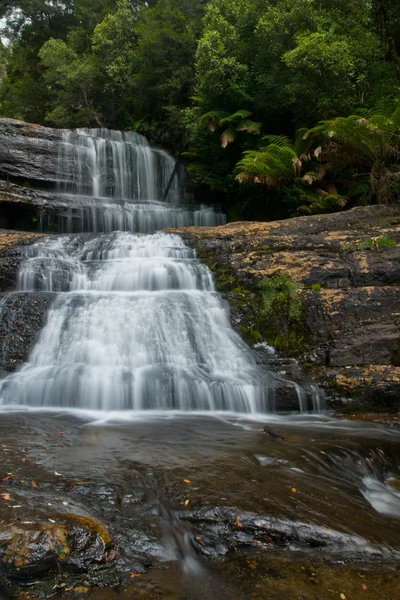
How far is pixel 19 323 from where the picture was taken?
6871 mm

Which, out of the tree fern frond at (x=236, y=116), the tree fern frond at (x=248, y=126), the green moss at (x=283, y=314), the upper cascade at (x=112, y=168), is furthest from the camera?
the upper cascade at (x=112, y=168)

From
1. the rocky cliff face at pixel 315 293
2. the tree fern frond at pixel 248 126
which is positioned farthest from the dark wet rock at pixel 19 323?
the tree fern frond at pixel 248 126

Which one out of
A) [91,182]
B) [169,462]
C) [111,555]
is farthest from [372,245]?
[91,182]

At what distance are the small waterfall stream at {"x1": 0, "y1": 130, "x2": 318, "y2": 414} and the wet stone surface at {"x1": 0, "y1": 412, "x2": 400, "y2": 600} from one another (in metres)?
1.60

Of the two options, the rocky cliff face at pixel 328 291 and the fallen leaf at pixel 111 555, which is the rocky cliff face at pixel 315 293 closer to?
the rocky cliff face at pixel 328 291

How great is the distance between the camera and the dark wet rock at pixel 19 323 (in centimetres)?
647

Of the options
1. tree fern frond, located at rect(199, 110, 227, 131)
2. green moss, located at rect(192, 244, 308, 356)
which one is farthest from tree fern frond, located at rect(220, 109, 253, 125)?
green moss, located at rect(192, 244, 308, 356)

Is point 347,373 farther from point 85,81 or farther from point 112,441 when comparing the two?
point 85,81

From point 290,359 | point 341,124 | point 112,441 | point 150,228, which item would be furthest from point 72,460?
point 150,228

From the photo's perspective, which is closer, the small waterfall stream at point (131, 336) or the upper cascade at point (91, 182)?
the small waterfall stream at point (131, 336)

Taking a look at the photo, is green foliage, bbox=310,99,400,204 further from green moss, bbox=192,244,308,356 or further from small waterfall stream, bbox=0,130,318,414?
small waterfall stream, bbox=0,130,318,414

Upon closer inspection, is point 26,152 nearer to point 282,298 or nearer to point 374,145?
point 374,145

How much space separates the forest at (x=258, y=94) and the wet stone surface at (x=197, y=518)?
26.2 ft

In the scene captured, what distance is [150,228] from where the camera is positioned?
13.0 metres
